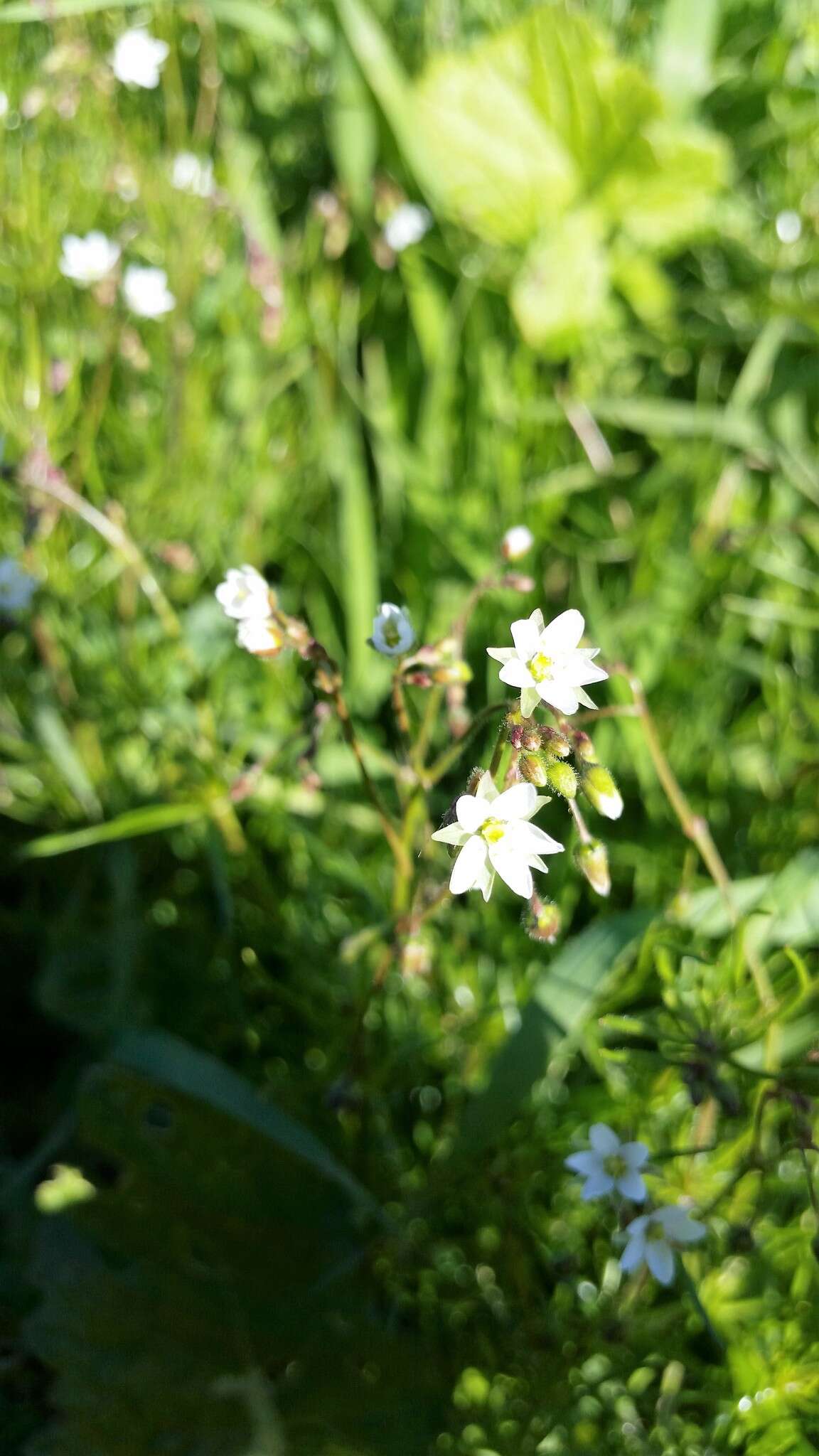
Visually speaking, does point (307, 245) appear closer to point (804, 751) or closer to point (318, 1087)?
point (804, 751)

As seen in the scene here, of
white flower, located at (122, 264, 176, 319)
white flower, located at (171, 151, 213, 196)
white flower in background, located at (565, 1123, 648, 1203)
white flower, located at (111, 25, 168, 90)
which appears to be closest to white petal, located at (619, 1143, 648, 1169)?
white flower in background, located at (565, 1123, 648, 1203)

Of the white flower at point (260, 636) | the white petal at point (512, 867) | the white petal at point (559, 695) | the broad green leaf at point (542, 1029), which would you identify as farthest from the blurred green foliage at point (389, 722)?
the white petal at point (559, 695)

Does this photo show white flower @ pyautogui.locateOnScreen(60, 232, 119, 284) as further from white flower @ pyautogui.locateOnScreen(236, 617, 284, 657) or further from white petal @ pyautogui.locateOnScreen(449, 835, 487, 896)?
white petal @ pyautogui.locateOnScreen(449, 835, 487, 896)

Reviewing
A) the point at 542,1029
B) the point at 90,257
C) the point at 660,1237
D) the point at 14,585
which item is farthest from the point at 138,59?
the point at 660,1237

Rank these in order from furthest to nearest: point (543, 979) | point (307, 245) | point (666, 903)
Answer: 1. point (307, 245)
2. point (666, 903)
3. point (543, 979)

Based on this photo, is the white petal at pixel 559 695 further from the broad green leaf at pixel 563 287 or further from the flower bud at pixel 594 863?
the broad green leaf at pixel 563 287

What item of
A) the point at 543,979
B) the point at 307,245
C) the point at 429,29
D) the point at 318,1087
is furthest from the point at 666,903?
the point at 429,29
